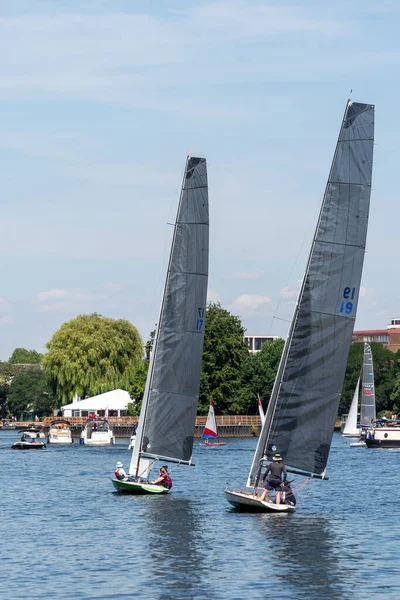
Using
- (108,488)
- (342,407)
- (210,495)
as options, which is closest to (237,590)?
(210,495)

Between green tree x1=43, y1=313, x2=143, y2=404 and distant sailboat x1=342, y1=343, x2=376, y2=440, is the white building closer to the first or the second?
green tree x1=43, y1=313, x2=143, y2=404

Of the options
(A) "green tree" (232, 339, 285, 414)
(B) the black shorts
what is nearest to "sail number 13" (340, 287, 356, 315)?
(B) the black shorts

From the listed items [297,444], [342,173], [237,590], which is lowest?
[237,590]

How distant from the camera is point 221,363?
144 m

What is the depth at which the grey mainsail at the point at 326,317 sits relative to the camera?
42.5 metres

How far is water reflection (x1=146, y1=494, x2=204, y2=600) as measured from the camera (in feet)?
107

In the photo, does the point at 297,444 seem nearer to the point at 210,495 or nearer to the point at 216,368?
the point at 210,495

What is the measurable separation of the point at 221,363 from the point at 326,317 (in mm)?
101505

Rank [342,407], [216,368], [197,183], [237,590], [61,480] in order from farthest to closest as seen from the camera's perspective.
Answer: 1. [342,407]
2. [216,368]
3. [61,480]
4. [197,183]
5. [237,590]

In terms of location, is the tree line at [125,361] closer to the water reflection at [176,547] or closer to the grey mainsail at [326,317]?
the water reflection at [176,547]

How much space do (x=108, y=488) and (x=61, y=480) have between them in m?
8.07

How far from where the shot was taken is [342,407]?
651ft

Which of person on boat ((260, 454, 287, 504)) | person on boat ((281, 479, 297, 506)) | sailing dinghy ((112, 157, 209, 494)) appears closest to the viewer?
person on boat ((260, 454, 287, 504))

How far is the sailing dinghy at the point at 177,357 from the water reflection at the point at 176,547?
249 cm
